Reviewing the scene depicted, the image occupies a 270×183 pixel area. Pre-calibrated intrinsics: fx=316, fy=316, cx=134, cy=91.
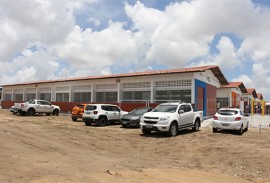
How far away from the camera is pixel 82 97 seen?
37625mm

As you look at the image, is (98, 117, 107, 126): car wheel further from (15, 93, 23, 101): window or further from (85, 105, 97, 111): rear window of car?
(15, 93, 23, 101): window

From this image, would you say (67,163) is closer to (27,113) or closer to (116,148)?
(116,148)

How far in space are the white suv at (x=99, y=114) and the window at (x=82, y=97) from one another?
45.6 feet

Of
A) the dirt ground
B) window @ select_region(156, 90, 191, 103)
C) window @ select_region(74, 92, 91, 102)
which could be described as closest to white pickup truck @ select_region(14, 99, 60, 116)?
window @ select_region(74, 92, 91, 102)

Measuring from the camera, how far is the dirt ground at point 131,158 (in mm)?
7480

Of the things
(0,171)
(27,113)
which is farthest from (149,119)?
(27,113)

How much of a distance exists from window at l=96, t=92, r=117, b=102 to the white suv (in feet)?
33.3

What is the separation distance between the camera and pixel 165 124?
16438mm

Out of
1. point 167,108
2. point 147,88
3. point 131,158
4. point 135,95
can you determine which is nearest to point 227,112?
point 167,108

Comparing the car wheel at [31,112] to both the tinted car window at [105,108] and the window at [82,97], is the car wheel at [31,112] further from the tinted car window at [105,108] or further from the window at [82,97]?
the tinted car window at [105,108]

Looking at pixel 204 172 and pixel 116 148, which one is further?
pixel 116 148

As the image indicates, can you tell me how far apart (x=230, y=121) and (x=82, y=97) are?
22.9m

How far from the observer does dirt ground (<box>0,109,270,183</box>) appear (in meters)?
7.48

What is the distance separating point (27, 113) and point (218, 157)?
74.4ft
